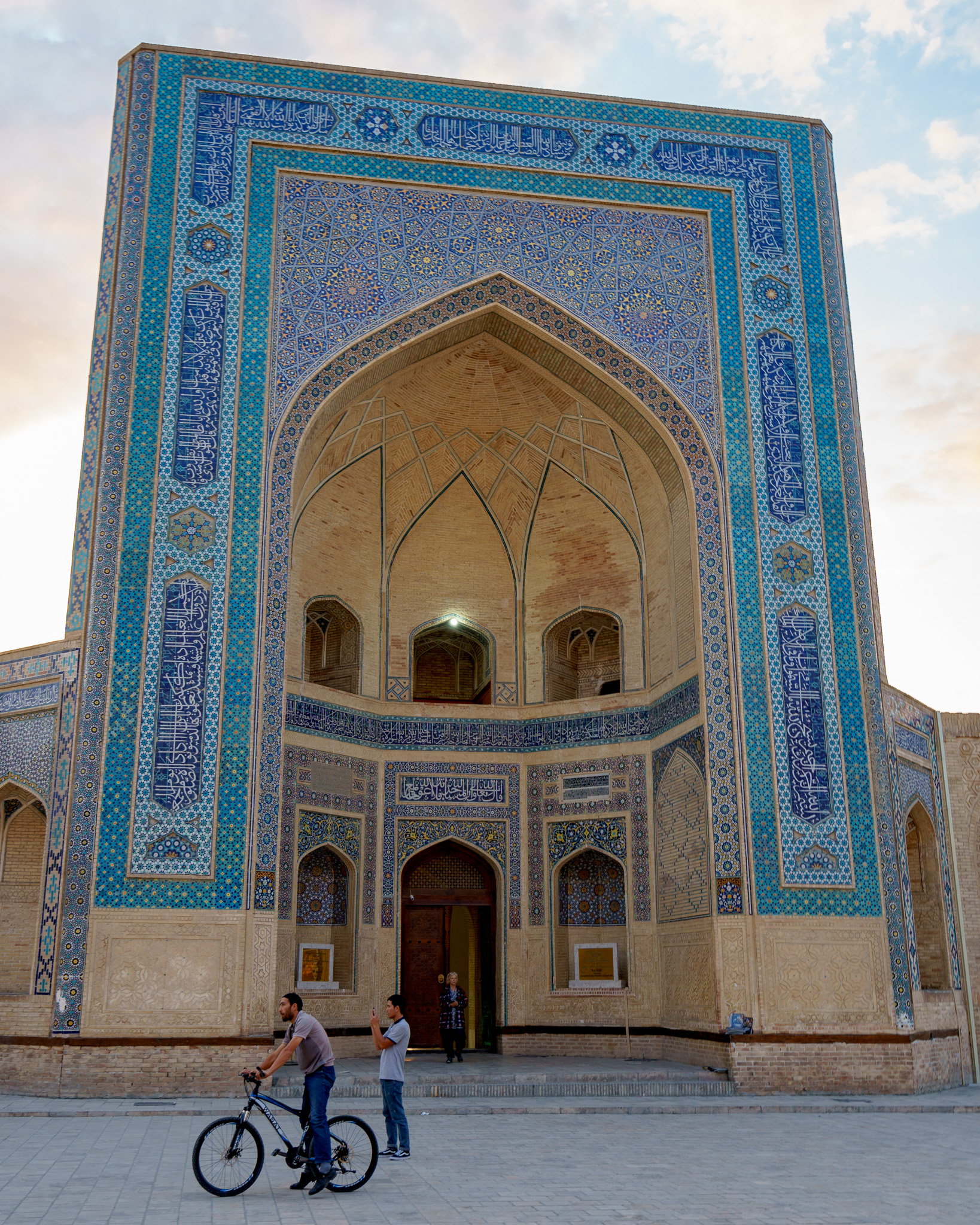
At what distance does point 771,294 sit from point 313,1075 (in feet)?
24.8

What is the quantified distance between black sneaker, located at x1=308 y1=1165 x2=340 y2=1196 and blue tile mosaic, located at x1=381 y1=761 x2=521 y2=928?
220 inches

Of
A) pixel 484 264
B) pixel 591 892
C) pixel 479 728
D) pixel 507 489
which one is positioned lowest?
pixel 591 892

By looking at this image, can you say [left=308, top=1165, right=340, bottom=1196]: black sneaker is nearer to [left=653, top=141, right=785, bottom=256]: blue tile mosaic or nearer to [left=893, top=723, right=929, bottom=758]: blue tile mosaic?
[left=893, top=723, right=929, bottom=758]: blue tile mosaic

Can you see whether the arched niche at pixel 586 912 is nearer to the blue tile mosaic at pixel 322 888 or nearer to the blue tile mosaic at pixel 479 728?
the blue tile mosaic at pixel 479 728

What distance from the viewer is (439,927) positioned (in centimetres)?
1051

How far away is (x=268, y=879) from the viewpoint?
783 cm

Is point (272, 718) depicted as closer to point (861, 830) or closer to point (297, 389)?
point (297, 389)

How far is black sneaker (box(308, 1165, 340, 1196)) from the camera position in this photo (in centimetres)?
437

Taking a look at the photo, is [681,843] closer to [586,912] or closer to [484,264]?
[586,912]

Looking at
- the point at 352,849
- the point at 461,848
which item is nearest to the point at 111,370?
the point at 352,849

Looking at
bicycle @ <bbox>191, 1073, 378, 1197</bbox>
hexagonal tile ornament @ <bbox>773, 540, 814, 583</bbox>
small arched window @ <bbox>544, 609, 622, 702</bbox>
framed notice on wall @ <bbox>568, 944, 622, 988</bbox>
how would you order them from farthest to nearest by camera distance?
small arched window @ <bbox>544, 609, 622, 702</bbox>
framed notice on wall @ <bbox>568, 944, 622, 988</bbox>
hexagonal tile ornament @ <bbox>773, 540, 814, 583</bbox>
bicycle @ <bbox>191, 1073, 378, 1197</bbox>

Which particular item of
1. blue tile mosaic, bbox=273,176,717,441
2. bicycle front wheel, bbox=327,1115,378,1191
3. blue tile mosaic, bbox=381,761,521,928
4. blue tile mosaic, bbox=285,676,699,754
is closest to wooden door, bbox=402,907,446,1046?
blue tile mosaic, bbox=381,761,521,928

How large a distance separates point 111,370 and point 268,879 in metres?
3.82

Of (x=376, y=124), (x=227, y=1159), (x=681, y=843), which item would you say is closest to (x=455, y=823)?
(x=681, y=843)
